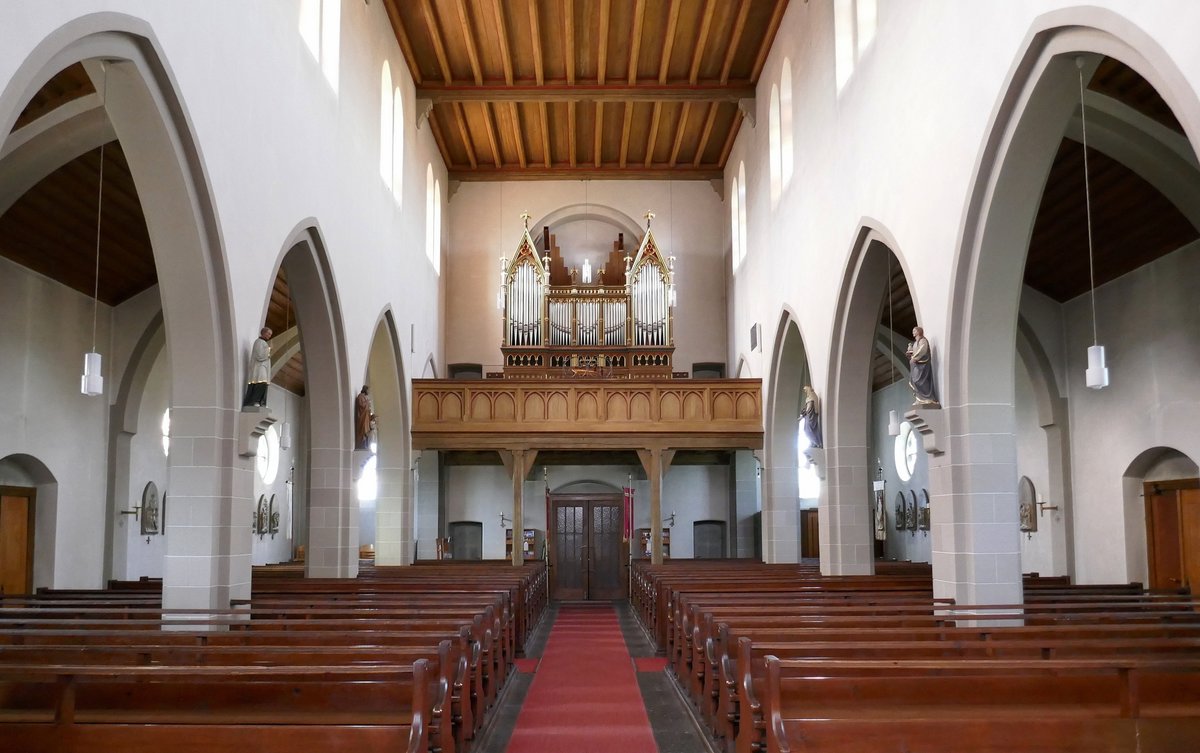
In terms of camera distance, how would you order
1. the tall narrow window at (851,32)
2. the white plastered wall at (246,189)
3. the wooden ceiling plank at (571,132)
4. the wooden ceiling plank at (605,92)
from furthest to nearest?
the wooden ceiling plank at (571,132)
the wooden ceiling plank at (605,92)
the tall narrow window at (851,32)
the white plastered wall at (246,189)

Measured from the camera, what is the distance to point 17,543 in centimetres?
1303

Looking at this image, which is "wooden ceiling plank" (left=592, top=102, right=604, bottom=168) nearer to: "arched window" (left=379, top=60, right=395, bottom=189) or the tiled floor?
"arched window" (left=379, top=60, right=395, bottom=189)

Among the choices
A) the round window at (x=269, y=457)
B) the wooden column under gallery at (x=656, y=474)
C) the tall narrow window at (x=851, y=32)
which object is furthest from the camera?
the round window at (x=269, y=457)

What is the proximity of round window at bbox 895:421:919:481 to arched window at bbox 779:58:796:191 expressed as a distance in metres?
6.66

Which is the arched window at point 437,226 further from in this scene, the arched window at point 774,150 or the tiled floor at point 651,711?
the tiled floor at point 651,711

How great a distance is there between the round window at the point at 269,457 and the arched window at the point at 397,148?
5.57 m

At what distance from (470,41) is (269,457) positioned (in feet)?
28.6

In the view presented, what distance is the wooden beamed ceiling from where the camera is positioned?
53.5ft

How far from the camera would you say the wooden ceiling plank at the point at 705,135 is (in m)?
20.0

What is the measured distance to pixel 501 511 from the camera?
2273 cm

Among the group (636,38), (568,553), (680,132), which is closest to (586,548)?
(568,553)

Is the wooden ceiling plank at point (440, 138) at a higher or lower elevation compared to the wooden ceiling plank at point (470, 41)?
lower

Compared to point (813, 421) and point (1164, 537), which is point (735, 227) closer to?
point (813, 421)

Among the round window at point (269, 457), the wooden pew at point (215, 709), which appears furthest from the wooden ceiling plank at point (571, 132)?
the wooden pew at point (215, 709)
